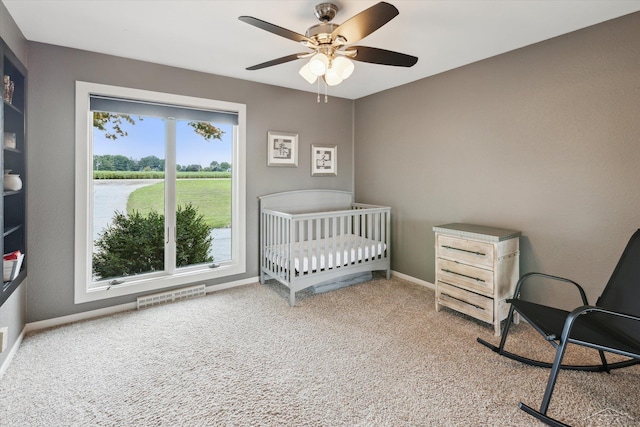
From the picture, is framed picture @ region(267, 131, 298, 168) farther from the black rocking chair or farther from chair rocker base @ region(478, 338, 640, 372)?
chair rocker base @ region(478, 338, 640, 372)

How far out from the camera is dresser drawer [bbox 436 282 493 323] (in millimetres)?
2553

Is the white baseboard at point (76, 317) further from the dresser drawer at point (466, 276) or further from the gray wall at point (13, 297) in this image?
the dresser drawer at point (466, 276)

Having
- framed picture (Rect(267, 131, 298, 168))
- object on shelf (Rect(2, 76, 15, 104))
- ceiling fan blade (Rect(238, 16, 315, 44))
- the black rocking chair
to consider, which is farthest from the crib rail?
object on shelf (Rect(2, 76, 15, 104))

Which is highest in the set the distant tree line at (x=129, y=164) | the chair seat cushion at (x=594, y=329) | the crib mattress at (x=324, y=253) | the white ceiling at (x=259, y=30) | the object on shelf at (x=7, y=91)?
the white ceiling at (x=259, y=30)

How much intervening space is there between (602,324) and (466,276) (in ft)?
3.12

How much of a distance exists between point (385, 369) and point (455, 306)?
1.09 m

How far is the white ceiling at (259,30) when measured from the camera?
202cm

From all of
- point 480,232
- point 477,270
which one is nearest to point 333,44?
point 480,232

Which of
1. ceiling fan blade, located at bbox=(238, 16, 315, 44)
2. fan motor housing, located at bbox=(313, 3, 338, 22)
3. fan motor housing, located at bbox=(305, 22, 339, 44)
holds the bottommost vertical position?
ceiling fan blade, located at bbox=(238, 16, 315, 44)

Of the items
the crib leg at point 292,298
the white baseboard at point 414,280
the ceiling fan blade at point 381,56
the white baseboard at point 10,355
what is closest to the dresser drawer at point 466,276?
the white baseboard at point 414,280

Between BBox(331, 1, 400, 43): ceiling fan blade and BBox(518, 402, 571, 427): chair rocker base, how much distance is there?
2.15m

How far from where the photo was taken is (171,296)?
317cm

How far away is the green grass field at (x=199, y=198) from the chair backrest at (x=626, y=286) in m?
3.36

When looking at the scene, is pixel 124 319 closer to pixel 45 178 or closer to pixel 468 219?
pixel 45 178
